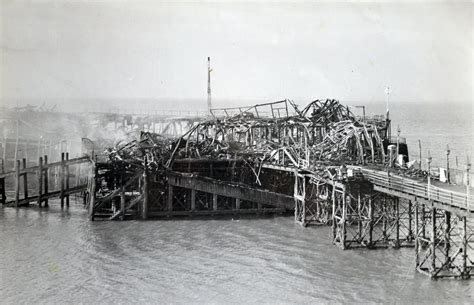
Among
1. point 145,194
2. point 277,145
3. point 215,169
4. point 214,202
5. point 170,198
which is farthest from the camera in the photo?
point 277,145

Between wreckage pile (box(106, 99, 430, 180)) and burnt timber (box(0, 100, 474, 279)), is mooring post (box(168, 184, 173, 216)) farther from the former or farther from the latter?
wreckage pile (box(106, 99, 430, 180))

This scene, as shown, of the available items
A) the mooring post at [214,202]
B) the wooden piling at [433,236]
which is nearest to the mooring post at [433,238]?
the wooden piling at [433,236]

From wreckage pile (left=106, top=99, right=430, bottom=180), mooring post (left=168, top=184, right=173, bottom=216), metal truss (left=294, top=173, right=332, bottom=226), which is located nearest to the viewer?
metal truss (left=294, top=173, right=332, bottom=226)

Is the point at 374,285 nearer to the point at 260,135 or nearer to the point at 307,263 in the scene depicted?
the point at 307,263

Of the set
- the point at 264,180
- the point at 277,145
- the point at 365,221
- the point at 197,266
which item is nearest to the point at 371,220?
the point at 365,221

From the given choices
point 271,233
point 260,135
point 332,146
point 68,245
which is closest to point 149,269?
point 68,245

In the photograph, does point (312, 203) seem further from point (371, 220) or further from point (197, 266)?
point (197, 266)

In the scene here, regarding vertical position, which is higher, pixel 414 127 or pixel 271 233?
pixel 414 127

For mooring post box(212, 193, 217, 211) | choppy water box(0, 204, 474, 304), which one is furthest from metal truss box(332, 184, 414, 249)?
mooring post box(212, 193, 217, 211)
